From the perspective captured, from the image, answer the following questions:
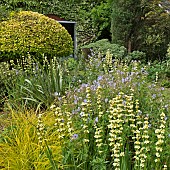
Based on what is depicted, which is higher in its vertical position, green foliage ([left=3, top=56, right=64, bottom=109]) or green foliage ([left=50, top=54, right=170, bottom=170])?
green foliage ([left=50, top=54, right=170, bottom=170])

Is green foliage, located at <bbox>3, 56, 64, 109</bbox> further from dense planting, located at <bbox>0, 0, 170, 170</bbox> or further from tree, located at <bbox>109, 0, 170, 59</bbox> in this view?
tree, located at <bbox>109, 0, 170, 59</bbox>

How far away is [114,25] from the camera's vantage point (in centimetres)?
1096

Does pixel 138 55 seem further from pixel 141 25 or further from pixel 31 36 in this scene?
pixel 31 36

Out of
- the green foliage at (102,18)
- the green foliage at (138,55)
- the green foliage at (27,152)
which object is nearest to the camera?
the green foliage at (27,152)

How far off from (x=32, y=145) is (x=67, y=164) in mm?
476

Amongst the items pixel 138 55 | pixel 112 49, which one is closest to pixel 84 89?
pixel 112 49

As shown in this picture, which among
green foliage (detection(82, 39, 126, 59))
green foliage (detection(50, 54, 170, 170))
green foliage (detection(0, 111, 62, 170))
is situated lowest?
green foliage (detection(82, 39, 126, 59))

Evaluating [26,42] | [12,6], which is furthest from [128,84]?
[12,6]

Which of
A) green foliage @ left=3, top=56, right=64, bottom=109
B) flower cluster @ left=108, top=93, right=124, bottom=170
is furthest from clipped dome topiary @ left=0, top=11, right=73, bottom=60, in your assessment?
flower cluster @ left=108, top=93, right=124, bottom=170

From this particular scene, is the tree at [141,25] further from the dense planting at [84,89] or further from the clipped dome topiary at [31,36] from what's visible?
the clipped dome topiary at [31,36]

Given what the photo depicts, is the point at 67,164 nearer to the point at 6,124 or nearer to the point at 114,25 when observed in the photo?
the point at 6,124

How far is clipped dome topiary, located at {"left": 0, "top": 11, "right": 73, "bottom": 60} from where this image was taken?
666 centimetres

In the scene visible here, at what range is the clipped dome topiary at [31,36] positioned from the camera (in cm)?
666

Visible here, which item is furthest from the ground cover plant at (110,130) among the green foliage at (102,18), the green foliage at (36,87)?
the green foliage at (102,18)
